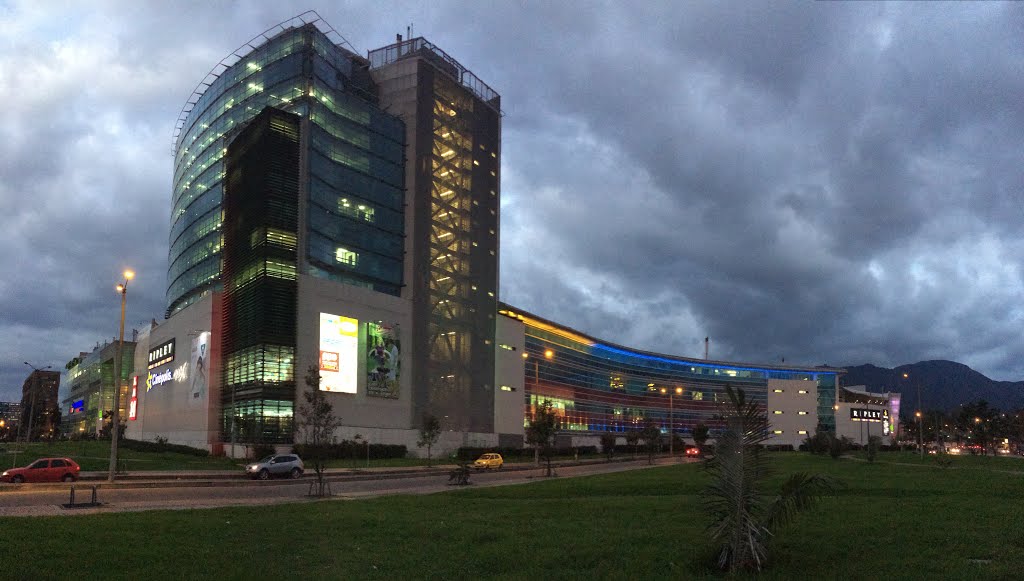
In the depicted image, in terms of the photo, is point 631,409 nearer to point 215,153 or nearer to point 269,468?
point 215,153

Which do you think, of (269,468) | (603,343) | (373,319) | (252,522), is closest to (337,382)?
(373,319)

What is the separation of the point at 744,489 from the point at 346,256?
82699 mm

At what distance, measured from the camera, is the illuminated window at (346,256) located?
89.7 m

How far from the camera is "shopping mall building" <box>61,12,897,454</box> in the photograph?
8289cm

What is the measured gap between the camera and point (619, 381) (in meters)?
158

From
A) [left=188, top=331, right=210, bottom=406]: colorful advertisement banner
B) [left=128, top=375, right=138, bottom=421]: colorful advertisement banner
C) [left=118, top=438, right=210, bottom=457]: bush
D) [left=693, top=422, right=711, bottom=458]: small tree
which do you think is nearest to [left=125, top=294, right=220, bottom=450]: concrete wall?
[left=188, top=331, right=210, bottom=406]: colorful advertisement banner

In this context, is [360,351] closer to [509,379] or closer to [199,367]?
[199,367]

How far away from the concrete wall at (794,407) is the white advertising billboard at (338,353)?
373 ft

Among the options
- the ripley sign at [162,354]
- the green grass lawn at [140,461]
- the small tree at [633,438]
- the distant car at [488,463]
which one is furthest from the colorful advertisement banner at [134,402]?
the small tree at [633,438]

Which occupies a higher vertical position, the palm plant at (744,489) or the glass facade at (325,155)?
the glass facade at (325,155)

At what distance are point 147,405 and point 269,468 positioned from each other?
6701 centimetres

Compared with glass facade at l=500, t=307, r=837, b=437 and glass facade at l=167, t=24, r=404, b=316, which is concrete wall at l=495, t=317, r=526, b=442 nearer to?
glass facade at l=500, t=307, r=837, b=437

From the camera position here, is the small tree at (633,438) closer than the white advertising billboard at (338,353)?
No

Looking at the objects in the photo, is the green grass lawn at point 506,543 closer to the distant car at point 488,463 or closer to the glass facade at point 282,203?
the distant car at point 488,463
